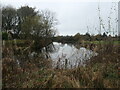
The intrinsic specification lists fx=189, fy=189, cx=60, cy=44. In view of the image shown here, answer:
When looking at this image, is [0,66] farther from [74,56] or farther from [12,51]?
[74,56]

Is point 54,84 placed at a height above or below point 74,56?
below

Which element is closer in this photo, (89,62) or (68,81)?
(68,81)

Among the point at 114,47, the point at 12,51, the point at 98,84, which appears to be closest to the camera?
the point at 98,84

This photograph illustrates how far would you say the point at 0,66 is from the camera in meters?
5.54

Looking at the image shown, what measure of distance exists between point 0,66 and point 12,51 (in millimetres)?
636

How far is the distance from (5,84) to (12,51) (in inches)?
47.0

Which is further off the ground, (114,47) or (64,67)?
(114,47)

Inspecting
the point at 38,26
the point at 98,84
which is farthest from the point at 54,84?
the point at 38,26

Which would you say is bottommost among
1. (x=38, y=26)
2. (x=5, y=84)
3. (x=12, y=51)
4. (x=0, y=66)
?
(x=5, y=84)

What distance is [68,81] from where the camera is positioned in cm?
439

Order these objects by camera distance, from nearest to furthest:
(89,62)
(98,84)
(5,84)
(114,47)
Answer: (98,84), (5,84), (89,62), (114,47)

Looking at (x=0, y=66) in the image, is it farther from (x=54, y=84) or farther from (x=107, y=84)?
(x=107, y=84)

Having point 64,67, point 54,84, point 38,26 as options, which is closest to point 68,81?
point 54,84

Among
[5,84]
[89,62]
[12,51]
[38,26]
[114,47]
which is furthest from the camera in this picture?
[38,26]
